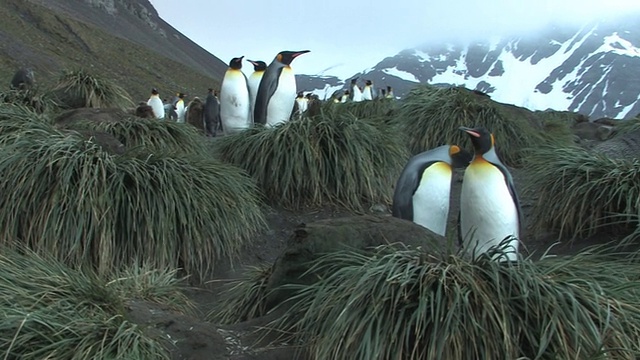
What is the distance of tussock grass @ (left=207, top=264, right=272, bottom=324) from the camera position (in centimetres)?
431

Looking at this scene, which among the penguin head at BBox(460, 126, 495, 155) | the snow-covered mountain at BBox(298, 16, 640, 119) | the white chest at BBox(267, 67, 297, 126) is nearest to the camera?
the penguin head at BBox(460, 126, 495, 155)

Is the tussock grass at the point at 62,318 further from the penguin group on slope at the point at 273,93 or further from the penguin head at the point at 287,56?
the penguin head at the point at 287,56

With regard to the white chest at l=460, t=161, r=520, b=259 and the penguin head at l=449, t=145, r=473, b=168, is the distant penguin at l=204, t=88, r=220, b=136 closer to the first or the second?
the penguin head at l=449, t=145, r=473, b=168

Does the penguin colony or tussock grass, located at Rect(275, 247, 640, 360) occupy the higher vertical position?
the penguin colony

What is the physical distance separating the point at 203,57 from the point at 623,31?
4072 inches

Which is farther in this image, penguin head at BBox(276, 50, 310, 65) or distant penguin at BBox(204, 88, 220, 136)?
distant penguin at BBox(204, 88, 220, 136)

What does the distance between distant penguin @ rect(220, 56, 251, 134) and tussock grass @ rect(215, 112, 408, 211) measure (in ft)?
11.7

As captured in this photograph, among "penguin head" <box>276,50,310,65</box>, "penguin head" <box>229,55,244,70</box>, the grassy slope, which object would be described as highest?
"penguin head" <box>276,50,310,65</box>

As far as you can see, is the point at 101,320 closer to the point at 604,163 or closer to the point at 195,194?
the point at 195,194

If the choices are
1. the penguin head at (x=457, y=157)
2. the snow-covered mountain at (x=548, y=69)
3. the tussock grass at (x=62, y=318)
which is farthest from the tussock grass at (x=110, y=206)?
the snow-covered mountain at (x=548, y=69)

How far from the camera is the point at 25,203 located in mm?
5363

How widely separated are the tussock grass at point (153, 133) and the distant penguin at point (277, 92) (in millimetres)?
2355

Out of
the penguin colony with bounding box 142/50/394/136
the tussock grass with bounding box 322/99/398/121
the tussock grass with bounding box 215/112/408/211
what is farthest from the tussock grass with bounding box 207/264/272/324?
the tussock grass with bounding box 322/99/398/121

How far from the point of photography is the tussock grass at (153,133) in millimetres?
7348
